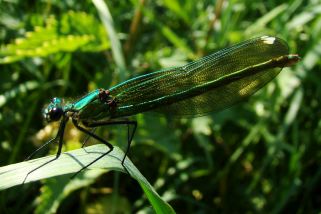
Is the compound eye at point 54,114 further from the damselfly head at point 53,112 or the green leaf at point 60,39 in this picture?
the green leaf at point 60,39

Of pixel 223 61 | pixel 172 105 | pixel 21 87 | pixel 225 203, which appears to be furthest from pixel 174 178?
pixel 21 87

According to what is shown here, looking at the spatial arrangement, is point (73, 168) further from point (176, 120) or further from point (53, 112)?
point (176, 120)

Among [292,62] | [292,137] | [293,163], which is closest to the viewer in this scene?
[292,62]

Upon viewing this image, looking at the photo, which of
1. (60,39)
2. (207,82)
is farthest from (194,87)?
(60,39)

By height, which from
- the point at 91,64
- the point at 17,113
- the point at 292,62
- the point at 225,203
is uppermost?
the point at 91,64

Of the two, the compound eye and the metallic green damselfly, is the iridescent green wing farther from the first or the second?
the compound eye

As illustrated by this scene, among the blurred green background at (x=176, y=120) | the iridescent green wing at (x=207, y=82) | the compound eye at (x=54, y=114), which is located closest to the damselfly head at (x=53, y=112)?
→ the compound eye at (x=54, y=114)

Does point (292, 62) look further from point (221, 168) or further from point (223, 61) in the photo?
point (221, 168)
